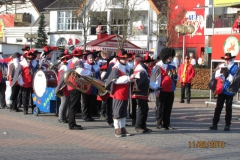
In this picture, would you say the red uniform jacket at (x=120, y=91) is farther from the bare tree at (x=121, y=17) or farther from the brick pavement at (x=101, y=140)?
the bare tree at (x=121, y=17)

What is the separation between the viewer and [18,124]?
13.5m

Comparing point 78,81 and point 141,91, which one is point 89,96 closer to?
point 78,81

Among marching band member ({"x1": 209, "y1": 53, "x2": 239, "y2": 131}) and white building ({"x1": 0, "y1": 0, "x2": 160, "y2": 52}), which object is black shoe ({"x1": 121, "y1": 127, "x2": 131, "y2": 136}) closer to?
marching band member ({"x1": 209, "y1": 53, "x2": 239, "y2": 131})

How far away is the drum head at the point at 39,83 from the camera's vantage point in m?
15.0

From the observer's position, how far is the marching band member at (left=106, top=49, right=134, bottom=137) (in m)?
11.6

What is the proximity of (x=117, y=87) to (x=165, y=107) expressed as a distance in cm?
170

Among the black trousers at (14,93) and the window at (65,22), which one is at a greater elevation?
the window at (65,22)

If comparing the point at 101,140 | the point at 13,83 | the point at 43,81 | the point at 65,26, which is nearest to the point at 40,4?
the point at 65,26

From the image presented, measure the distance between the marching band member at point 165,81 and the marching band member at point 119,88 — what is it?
1.10 m

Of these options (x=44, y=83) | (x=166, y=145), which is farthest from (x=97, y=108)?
(x=166, y=145)

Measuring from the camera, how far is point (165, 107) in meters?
12.8

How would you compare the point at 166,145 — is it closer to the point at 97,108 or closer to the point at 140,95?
the point at 140,95

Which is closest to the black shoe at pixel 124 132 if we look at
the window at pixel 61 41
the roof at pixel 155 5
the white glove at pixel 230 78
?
the white glove at pixel 230 78
